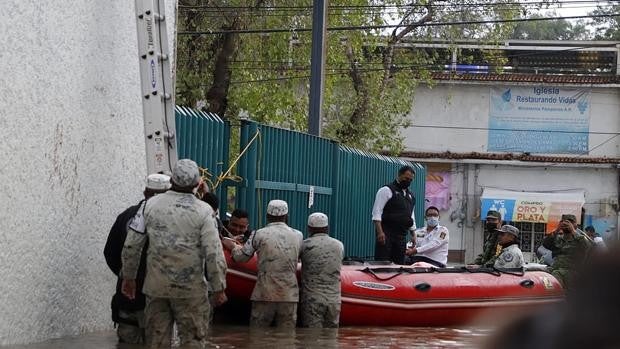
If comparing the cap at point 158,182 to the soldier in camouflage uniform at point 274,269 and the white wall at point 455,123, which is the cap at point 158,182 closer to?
the soldier in camouflage uniform at point 274,269

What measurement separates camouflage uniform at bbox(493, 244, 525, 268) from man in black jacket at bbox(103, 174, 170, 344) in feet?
23.7

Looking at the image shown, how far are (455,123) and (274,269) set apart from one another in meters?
29.5

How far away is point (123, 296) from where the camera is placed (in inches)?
376

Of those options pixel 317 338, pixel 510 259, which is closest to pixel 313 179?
pixel 510 259

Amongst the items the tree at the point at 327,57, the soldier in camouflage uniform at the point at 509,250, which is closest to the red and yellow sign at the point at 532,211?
the tree at the point at 327,57

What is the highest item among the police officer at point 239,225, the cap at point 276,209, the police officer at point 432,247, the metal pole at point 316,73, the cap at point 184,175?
the metal pole at point 316,73

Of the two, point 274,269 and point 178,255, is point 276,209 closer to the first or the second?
point 274,269

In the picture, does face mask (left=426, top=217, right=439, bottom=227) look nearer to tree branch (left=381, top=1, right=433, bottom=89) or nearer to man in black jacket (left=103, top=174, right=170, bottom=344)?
man in black jacket (left=103, top=174, right=170, bottom=344)

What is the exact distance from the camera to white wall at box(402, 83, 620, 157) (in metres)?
41.0

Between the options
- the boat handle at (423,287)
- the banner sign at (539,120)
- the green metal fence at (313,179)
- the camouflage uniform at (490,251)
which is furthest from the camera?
the banner sign at (539,120)

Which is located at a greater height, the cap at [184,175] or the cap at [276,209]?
the cap at [184,175]

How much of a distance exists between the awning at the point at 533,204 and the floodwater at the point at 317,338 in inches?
1047

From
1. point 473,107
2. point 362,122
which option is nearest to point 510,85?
point 473,107

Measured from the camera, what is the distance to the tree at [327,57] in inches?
945
